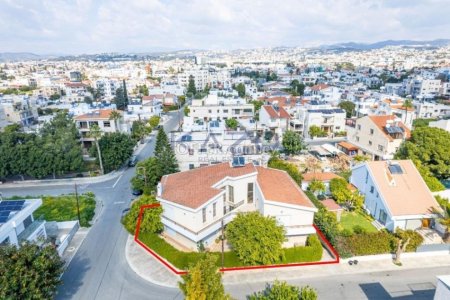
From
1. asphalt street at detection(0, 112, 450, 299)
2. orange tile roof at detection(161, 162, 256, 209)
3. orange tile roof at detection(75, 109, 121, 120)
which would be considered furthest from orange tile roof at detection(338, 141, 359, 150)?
orange tile roof at detection(75, 109, 121, 120)

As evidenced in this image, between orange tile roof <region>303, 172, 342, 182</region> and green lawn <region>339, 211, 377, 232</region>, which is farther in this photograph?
orange tile roof <region>303, 172, 342, 182</region>

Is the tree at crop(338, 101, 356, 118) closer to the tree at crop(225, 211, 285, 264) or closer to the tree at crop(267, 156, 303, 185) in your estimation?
the tree at crop(267, 156, 303, 185)

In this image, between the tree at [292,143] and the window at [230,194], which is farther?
the tree at [292,143]

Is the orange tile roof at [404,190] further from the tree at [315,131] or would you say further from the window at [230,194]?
the tree at [315,131]

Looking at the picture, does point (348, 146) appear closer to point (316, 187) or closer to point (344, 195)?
point (316, 187)

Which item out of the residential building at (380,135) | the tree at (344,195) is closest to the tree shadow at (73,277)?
the tree at (344,195)

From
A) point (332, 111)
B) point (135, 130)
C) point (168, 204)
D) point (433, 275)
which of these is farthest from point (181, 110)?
point (433, 275)

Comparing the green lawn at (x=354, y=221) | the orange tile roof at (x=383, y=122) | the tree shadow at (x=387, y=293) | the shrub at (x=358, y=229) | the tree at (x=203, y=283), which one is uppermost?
the orange tile roof at (x=383, y=122)
